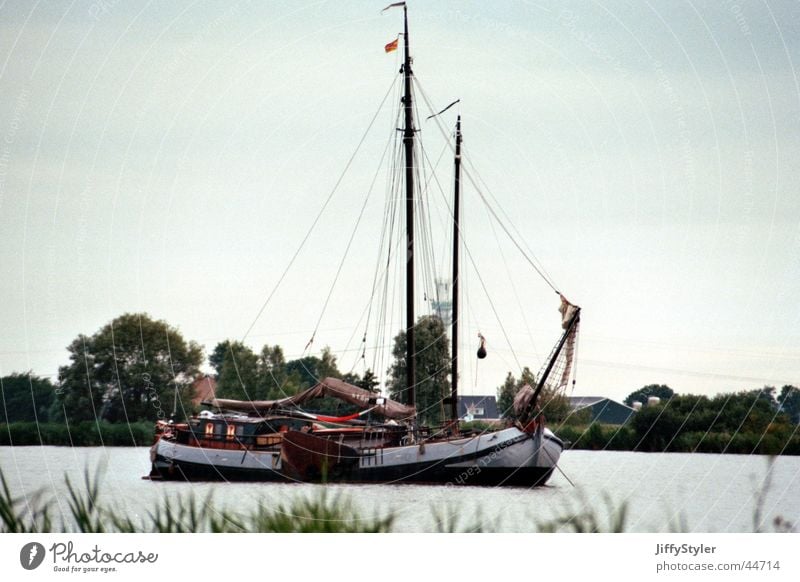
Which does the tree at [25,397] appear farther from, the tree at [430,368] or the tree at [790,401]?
the tree at [790,401]

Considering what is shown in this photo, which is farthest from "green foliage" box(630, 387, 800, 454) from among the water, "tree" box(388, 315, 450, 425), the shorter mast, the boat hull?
the shorter mast

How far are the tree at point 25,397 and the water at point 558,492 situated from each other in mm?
1062

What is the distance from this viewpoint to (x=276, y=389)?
36375 mm

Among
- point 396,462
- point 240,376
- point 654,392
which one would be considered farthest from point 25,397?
point 654,392

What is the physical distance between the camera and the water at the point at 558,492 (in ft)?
55.5

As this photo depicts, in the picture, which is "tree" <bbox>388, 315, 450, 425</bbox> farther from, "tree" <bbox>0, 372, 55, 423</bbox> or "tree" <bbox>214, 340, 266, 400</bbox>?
"tree" <bbox>214, 340, 266, 400</bbox>

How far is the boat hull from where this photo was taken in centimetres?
2420

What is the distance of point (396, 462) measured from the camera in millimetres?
24438

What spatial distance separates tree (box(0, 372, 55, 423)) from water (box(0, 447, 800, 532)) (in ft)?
3.49

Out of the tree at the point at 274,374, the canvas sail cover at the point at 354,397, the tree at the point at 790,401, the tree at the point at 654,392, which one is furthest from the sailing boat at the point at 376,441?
the tree at the point at 274,374

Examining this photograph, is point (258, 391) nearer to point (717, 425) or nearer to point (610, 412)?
point (610, 412)
